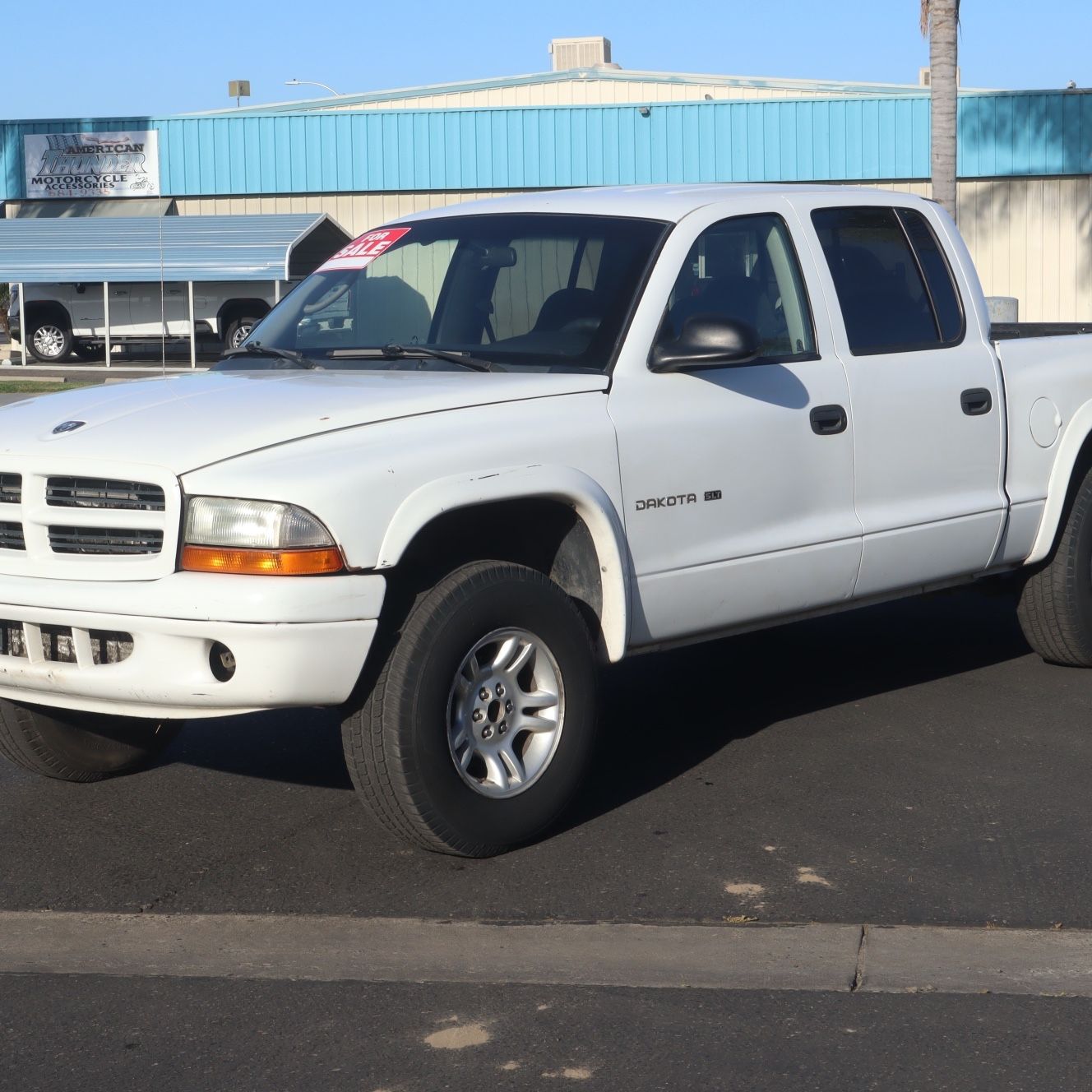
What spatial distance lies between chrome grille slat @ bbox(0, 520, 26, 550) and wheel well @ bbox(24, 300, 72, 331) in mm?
30924

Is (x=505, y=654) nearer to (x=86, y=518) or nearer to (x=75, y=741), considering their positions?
(x=86, y=518)

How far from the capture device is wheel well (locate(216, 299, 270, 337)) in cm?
3275

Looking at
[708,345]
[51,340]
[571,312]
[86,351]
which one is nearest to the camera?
[708,345]

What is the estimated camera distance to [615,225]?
5.34 meters

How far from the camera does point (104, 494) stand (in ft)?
14.0

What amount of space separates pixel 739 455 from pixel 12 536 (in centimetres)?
221

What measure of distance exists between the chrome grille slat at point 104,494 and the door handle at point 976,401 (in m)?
3.12

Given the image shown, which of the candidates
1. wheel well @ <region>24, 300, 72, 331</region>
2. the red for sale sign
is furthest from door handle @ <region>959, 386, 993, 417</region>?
wheel well @ <region>24, 300, 72, 331</region>

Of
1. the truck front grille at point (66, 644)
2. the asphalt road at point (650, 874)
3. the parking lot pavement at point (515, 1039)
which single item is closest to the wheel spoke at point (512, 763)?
the asphalt road at point (650, 874)

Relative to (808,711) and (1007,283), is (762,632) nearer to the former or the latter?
(808,711)

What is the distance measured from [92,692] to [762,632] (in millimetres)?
4048

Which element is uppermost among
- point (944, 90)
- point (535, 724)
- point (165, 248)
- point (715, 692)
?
point (944, 90)

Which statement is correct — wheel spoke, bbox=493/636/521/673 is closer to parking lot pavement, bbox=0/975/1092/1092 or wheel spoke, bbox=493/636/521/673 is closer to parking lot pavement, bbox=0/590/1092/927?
parking lot pavement, bbox=0/590/1092/927

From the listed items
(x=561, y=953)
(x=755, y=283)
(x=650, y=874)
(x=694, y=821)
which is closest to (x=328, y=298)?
(x=755, y=283)
